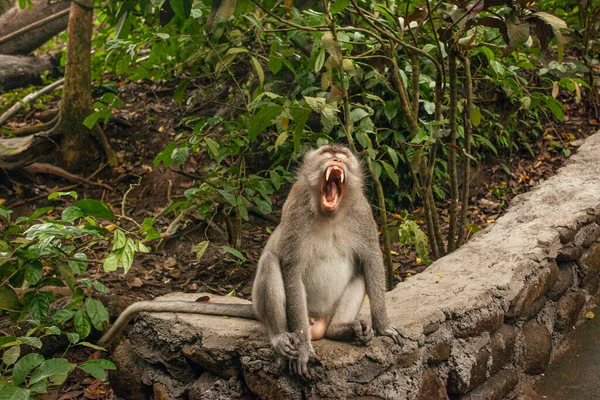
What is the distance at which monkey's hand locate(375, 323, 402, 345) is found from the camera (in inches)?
137

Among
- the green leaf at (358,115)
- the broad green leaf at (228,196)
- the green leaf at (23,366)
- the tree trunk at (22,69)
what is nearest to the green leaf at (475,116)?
the green leaf at (358,115)

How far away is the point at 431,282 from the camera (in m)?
4.36

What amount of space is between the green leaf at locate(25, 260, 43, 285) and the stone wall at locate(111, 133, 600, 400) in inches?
27.6

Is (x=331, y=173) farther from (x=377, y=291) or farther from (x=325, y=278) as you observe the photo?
(x=377, y=291)

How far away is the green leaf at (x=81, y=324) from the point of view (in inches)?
156

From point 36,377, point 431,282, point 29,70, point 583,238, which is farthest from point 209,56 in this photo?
point 29,70

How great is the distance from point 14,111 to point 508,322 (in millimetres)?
5556

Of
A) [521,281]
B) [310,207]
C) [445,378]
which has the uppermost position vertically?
[310,207]

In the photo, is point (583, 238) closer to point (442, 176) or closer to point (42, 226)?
point (442, 176)

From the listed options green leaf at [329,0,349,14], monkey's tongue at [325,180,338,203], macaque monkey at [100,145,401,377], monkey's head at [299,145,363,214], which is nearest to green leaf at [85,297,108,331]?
macaque monkey at [100,145,401,377]

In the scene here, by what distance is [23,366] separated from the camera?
3.38 metres

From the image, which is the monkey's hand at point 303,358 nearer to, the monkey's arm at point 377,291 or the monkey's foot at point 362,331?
the monkey's foot at point 362,331

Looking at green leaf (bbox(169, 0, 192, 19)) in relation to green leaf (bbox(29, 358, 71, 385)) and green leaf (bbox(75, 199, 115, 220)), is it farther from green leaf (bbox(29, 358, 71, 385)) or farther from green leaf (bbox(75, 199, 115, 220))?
green leaf (bbox(29, 358, 71, 385))

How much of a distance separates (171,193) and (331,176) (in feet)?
11.5
